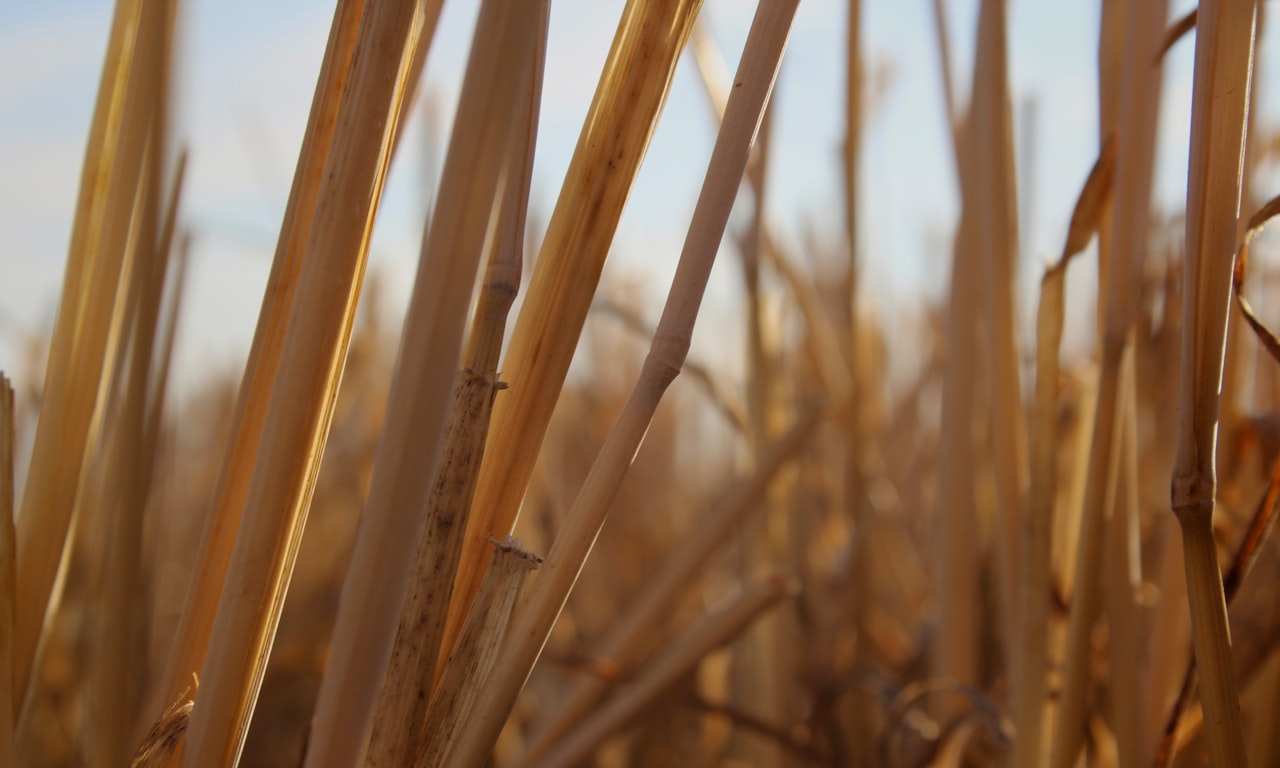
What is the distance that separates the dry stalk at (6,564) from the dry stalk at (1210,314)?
362 mm

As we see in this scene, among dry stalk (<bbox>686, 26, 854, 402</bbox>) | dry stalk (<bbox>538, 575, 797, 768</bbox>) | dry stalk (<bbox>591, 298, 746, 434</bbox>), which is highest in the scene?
dry stalk (<bbox>686, 26, 854, 402</bbox>)

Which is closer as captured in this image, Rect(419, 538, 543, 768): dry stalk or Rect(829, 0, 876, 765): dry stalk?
Rect(419, 538, 543, 768): dry stalk

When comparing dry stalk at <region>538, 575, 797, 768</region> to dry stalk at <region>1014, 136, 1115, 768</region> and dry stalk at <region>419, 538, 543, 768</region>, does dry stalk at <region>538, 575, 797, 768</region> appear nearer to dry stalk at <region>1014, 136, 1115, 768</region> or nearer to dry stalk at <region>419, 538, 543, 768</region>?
dry stalk at <region>1014, 136, 1115, 768</region>

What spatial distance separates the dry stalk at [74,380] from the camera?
1.05ft

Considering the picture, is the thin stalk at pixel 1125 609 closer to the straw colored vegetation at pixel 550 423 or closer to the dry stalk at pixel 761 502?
the straw colored vegetation at pixel 550 423

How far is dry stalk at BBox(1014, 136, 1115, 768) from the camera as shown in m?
0.42

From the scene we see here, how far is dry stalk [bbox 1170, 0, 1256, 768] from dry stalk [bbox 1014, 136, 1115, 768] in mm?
131

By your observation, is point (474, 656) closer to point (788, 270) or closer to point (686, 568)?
point (686, 568)

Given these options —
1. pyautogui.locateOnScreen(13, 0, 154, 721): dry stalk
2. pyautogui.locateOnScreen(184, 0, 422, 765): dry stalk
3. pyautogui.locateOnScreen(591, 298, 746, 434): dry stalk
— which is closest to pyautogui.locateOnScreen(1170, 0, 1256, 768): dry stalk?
pyautogui.locateOnScreen(184, 0, 422, 765): dry stalk

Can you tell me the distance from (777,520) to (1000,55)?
442 mm

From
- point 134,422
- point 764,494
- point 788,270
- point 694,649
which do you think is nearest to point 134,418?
point 134,422

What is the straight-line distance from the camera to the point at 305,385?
0.25m

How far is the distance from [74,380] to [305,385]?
0.42 feet

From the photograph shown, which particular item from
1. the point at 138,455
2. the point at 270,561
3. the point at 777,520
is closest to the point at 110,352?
the point at 138,455
